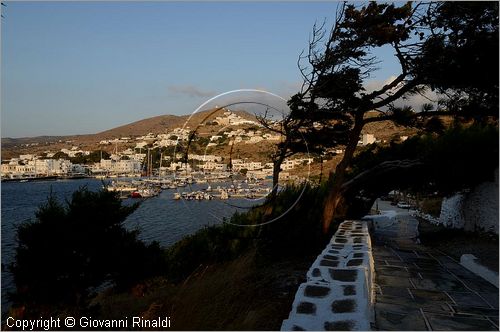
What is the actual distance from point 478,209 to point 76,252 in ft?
28.1

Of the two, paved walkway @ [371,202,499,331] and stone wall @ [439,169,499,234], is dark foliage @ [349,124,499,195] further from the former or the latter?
paved walkway @ [371,202,499,331]

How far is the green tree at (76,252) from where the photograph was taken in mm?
6352

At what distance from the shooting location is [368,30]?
8.45 m

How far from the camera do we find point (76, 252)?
21.9 ft

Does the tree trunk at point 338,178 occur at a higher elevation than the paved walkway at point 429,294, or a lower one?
higher

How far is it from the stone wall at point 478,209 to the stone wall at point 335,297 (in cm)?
417

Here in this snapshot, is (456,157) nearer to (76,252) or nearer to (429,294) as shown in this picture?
(429,294)

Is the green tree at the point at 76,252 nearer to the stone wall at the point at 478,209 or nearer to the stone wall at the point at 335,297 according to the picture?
the stone wall at the point at 335,297

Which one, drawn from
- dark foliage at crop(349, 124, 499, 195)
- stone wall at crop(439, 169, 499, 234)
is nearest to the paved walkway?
stone wall at crop(439, 169, 499, 234)

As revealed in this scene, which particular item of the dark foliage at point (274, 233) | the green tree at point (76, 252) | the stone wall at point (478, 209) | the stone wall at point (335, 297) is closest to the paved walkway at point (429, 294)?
the stone wall at point (335, 297)

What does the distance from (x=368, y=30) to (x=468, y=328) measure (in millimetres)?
6569

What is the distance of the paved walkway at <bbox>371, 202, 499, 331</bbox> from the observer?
386 centimetres

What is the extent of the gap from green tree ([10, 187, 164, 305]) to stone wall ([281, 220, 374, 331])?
391 centimetres

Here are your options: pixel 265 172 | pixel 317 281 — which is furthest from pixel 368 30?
pixel 317 281
